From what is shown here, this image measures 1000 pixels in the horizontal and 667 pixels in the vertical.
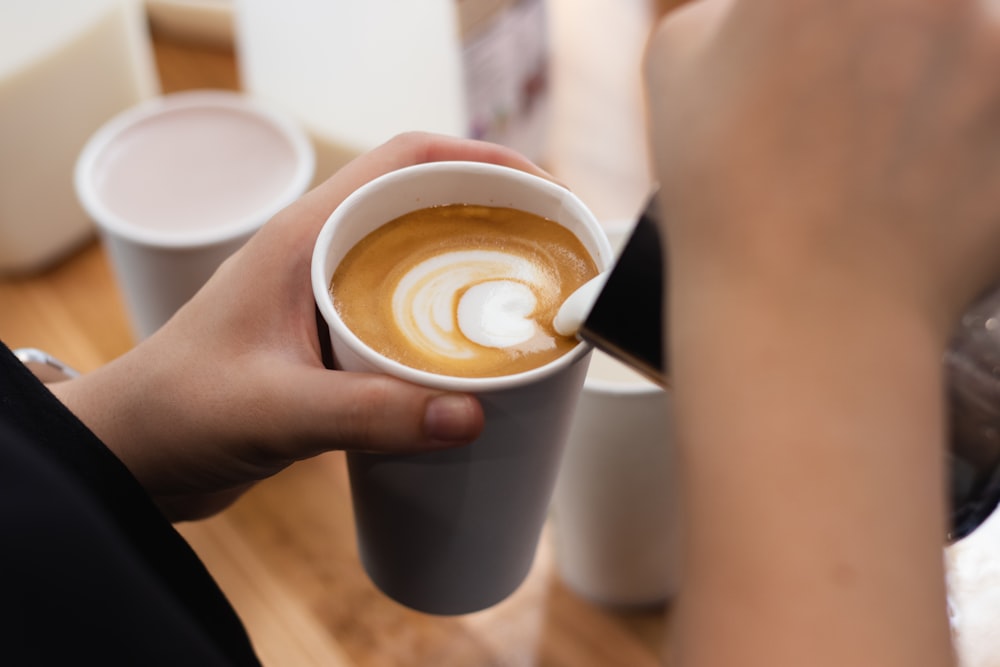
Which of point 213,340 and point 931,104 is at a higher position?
point 931,104

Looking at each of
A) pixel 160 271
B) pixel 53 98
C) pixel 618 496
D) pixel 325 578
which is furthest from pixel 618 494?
pixel 53 98

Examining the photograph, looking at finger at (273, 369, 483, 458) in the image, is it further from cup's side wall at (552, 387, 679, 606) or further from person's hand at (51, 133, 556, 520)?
cup's side wall at (552, 387, 679, 606)

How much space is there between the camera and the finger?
386 mm

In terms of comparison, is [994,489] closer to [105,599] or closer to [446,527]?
[446,527]

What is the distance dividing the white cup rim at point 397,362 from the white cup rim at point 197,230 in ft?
1.05

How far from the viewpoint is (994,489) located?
1.37ft

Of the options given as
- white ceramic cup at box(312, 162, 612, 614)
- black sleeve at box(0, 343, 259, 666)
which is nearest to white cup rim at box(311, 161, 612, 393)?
white ceramic cup at box(312, 162, 612, 614)

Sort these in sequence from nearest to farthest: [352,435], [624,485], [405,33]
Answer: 1. [352,435]
2. [624,485]
3. [405,33]

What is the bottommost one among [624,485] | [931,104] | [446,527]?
[624,485]

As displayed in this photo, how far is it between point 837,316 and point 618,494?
1.38 ft

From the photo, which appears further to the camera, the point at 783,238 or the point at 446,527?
the point at 446,527

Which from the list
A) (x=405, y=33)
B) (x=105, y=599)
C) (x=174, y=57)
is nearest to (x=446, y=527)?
(x=105, y=599)

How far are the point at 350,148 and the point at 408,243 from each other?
1.71ft

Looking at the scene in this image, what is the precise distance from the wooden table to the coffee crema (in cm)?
37
